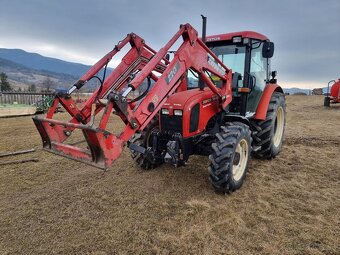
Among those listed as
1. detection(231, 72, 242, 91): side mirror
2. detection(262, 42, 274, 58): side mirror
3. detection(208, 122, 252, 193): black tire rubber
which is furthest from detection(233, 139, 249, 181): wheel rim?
detection(262, 42, 274, 58): side mirror

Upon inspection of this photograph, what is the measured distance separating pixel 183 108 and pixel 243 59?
5.82ft

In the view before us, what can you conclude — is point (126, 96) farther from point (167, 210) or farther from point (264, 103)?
point (264, 103)

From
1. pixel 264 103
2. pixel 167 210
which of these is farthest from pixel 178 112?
pixel 264 103

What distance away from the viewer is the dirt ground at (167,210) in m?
2.97

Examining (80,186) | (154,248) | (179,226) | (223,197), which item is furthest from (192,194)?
(80,186)

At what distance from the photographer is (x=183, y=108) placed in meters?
4.15

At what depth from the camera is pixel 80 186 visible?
181 inches

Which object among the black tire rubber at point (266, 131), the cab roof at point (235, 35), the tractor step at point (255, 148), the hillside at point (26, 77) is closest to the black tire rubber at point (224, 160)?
the tractor step at point (255, 148)

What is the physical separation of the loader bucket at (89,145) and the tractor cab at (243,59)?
2.60 metres

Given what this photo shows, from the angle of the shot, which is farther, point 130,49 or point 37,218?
point 130,49

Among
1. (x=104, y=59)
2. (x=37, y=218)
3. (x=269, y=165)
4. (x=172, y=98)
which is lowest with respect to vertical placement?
(x=37, y=218)

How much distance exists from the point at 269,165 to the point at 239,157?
144 centimetres

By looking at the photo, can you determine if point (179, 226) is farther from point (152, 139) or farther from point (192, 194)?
point (152, 139)

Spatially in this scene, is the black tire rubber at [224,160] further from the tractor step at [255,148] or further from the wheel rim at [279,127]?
the wheel rim at [279,127]
